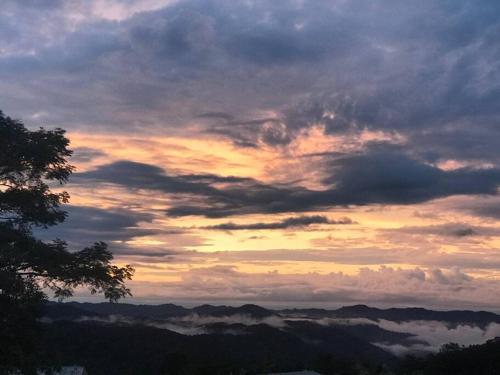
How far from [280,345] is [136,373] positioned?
71646 mm

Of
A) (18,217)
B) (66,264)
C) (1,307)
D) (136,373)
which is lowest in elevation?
(136,373)

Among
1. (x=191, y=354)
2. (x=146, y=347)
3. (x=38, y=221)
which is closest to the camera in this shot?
→ (x=38, y=221)

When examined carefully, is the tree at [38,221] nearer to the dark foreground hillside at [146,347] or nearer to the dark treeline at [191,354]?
the dark treeline at [191,354]

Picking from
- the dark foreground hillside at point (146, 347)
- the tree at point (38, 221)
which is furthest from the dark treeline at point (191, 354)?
the tree at point (38, 221)

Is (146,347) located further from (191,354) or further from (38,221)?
(38,221)

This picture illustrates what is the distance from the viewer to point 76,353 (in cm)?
15788

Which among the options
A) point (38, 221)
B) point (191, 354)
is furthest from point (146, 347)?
point (38, 221)

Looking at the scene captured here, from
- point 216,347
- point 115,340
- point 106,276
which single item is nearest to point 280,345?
point 216,347

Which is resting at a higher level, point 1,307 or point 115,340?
point 1,307

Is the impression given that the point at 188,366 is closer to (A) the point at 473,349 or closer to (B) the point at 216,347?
(A) the point at 473,349

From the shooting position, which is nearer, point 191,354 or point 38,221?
point 38,221

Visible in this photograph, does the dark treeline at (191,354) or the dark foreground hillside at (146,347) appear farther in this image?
the dark foreground hillside at (146,347)

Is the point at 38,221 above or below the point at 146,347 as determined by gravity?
above

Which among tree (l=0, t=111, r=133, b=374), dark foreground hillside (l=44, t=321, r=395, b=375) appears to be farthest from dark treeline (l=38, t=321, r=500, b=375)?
tree (l=0, t=111, r=133, b=374)
